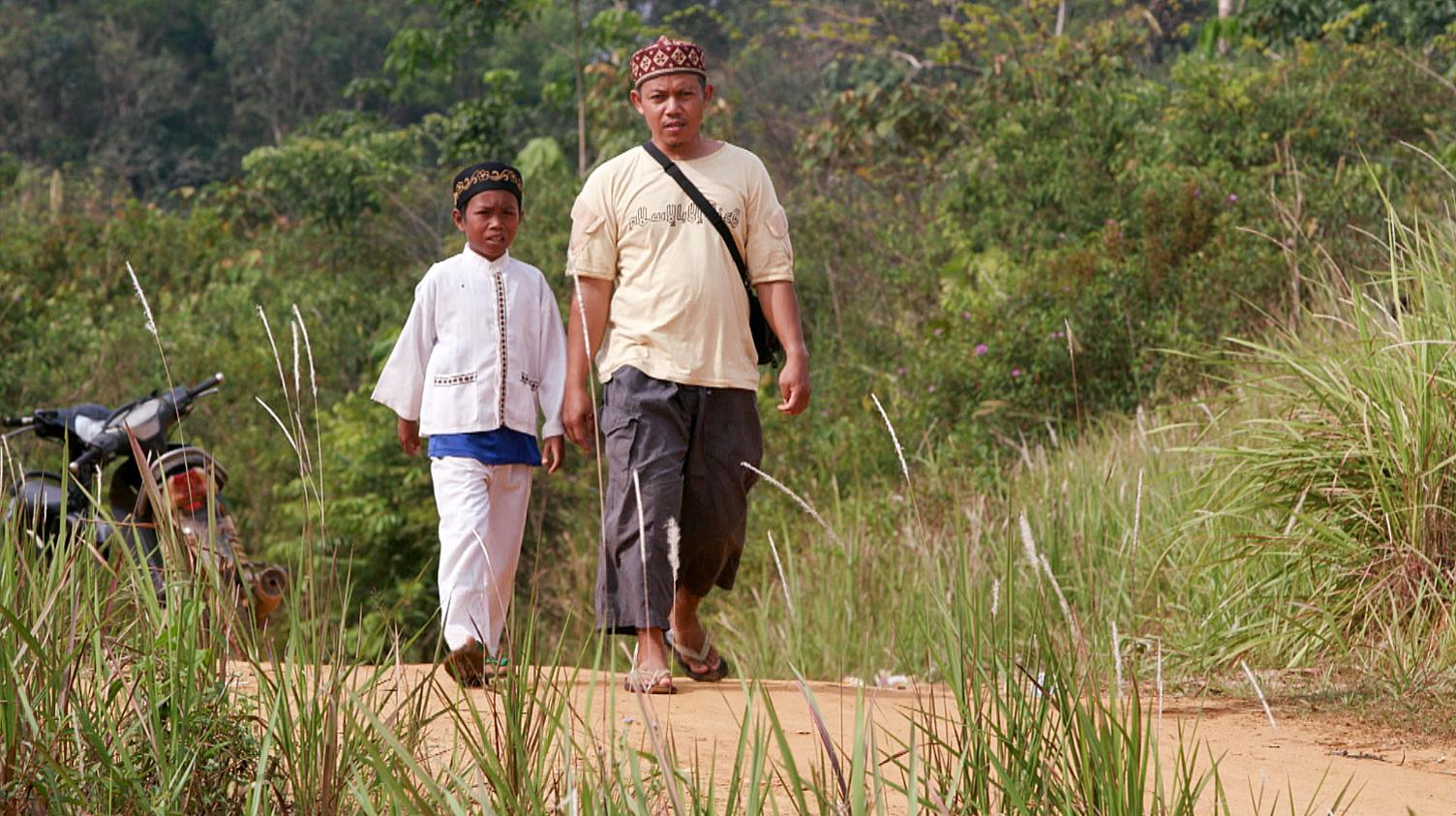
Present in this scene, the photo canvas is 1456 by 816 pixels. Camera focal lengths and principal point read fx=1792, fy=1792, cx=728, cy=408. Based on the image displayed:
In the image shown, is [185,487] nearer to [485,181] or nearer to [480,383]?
[480,383]

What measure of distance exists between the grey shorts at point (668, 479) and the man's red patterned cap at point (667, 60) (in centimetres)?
86

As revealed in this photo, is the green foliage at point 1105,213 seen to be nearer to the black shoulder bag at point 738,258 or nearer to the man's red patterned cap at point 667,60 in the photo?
the black shoulder bag at point 738,258

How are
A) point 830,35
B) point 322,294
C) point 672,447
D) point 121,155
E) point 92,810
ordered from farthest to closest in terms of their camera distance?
point 121,155, point 830,35, point 322,294, point 672,447, point 92,810

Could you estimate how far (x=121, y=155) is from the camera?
33.9m

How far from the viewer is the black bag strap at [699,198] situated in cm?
507

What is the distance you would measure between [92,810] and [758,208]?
9.33 feet

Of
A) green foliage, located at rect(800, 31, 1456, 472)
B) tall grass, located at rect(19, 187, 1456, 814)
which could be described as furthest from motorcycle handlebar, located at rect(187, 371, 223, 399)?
green foliage, located at rect(800, 31, 1456, 472)

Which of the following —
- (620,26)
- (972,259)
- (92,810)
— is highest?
(620,26)

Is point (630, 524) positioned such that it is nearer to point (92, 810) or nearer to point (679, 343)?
point (679, 343)

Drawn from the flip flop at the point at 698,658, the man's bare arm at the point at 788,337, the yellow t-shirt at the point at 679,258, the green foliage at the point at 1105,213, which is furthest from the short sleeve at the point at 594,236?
the green foliage at the point at 1105,213

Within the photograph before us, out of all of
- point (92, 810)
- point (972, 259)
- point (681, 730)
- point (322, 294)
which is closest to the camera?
point (92, 810)

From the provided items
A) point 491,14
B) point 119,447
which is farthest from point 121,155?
point 119,447

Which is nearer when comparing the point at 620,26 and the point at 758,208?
the point at 758,208

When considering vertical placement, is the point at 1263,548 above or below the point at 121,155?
below
